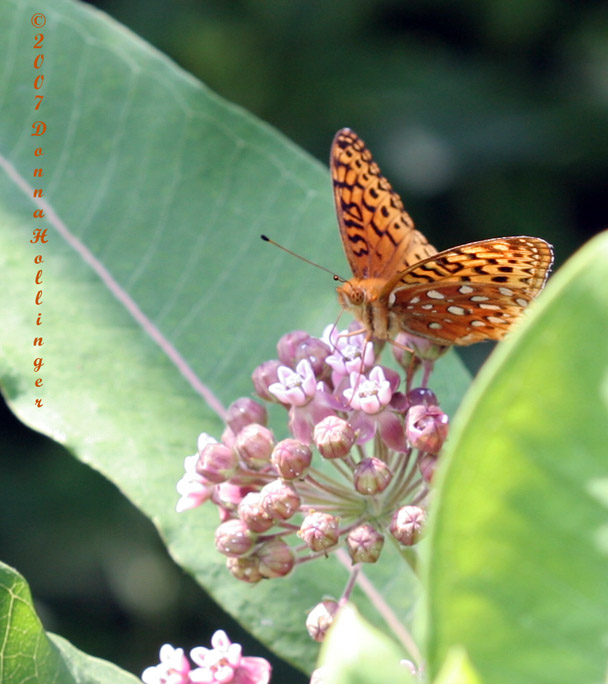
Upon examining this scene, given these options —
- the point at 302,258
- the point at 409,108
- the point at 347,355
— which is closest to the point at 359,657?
the point at 347,355

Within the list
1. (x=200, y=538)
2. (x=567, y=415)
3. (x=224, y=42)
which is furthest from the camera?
(x=224, y=42)

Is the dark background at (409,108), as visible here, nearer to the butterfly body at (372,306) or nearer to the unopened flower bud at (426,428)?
the butterfly body at (372,306)

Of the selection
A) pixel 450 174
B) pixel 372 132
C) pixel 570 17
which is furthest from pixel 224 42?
pixel 570 17

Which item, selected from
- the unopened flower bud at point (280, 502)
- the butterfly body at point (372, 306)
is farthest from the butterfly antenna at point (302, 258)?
the unopened flower bud at point (280, 502)

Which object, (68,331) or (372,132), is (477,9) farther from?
(68,331)

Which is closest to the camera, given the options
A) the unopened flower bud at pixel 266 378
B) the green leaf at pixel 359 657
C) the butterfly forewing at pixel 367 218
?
the green leaf at pixel 359 657

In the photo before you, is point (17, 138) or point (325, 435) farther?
point (17, 138)

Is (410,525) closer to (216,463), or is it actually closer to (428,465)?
(428,465)

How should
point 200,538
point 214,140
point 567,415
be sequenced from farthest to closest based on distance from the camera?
point 214,140 → point 200,538 → point 567,415
